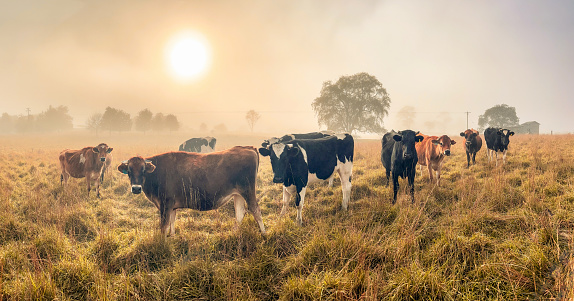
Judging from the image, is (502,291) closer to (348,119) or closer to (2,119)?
(348,119)

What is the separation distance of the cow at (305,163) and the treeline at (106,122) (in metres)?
89.0

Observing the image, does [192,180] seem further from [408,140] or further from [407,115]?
[407,115]

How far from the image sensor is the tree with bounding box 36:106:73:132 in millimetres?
94312

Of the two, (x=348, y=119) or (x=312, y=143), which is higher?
(x=348, y=119)

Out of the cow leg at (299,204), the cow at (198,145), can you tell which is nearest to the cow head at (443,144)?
the cow leg at (299,204)

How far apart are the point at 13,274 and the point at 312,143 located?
6.16 metres

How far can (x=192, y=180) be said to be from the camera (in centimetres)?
538

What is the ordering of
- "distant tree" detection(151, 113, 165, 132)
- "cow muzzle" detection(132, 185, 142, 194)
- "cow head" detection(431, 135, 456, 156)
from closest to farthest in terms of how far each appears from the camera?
"cow muzzle" detection(132, 185, 142, 194) < "cow head" detection(431, 135, 456, 156) < "distant tree" detection(151, 113, 165, 132)

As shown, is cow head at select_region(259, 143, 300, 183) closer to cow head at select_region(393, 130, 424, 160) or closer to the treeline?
cow head at select_region(393, 130, 424, 160)

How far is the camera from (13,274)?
325 centimetres

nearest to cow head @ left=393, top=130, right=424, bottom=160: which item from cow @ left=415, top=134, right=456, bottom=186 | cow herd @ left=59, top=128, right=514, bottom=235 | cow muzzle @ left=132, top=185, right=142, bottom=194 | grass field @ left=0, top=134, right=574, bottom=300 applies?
cow herd @ left=59, top=128, right=514, bottom=235

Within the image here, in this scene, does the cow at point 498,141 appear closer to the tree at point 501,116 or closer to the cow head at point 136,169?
the cow head at point 136,169

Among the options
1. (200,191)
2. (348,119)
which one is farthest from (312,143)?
(348,119)

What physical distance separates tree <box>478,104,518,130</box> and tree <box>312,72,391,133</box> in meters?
60.1
